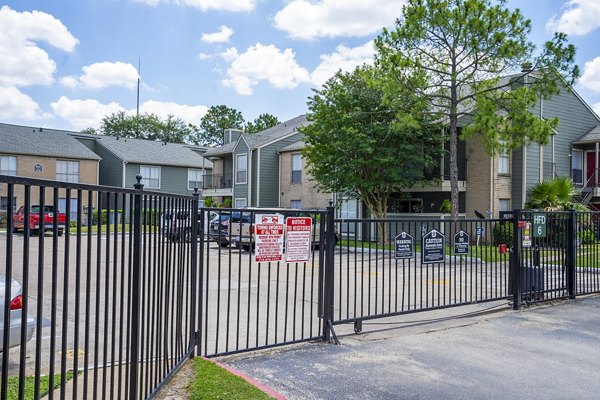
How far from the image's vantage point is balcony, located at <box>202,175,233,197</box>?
1428 inches

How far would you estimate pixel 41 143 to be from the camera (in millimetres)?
39938

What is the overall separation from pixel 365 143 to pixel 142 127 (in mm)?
59179

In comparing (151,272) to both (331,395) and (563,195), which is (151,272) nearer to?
(331,395)

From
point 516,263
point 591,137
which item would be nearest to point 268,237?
point 516,263

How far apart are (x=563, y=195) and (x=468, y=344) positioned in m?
18.4

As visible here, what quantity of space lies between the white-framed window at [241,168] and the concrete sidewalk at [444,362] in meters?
26.2

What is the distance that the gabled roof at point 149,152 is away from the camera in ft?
141

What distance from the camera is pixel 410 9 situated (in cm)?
1877

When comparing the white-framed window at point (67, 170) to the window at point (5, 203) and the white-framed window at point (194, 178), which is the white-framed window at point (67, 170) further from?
the window at point (5, 203)

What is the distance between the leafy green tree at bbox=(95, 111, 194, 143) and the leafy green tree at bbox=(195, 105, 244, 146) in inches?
156

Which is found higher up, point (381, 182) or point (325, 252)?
point (381, 182)

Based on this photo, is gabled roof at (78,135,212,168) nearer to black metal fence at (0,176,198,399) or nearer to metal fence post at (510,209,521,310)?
metal fence post at (510,209,521,310)

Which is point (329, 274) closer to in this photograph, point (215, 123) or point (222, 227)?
point (222, 227)

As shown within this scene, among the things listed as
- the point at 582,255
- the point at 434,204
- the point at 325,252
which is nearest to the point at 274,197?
the point at 434,204
